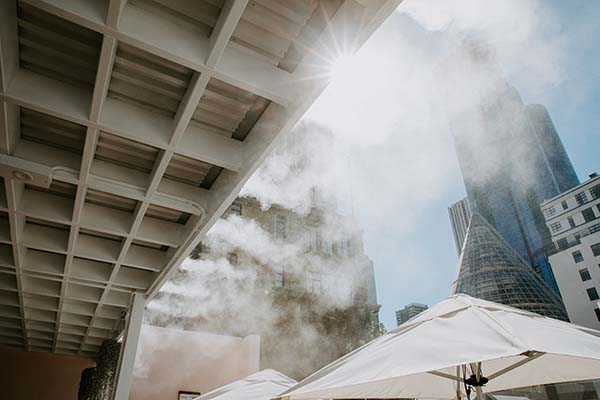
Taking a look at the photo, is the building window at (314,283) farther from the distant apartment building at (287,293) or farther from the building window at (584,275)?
the building window at (584,275)

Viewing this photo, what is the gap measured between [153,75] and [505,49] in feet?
304

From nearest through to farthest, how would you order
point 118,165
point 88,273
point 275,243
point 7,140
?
point 7,140 → point 118,165 → point 88,273 → point 275,243

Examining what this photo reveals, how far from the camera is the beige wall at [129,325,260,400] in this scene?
21.6ft

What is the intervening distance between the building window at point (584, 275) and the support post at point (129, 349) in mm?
33944

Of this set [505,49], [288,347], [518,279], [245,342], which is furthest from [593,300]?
[505,49]

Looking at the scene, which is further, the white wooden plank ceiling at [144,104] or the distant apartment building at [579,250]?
the distant apartment building at [579,250]

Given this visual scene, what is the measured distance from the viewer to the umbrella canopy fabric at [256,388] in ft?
9.89

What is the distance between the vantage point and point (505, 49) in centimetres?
7806

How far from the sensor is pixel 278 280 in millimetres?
20781

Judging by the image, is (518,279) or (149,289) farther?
(518,279)

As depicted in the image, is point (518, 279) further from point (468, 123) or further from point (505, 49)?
point (505, 49)

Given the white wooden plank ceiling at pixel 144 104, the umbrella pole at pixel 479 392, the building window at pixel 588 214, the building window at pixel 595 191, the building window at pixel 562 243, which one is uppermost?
the building window at pixel 595 191

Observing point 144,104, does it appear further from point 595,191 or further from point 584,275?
point 595,191

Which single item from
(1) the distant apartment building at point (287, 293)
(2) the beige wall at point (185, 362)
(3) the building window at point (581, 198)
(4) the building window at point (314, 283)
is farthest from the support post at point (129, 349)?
(3) the building window at point (581, 198)
